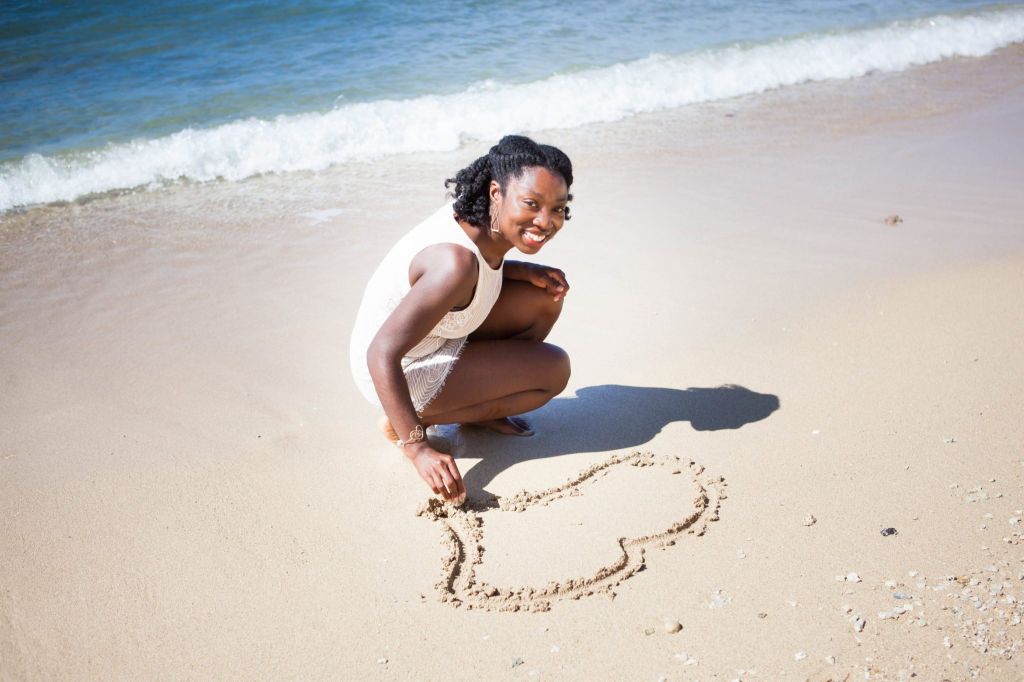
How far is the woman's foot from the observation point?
11.2 ft

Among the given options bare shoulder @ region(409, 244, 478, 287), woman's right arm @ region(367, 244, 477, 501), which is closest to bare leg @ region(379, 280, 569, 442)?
woman's right arm @ region(367, 244, 477, 501)

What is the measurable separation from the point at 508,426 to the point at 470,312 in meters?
0.57

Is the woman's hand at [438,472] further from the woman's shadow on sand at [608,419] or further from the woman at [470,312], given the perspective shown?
the woman's shadow on sand at [608,419]

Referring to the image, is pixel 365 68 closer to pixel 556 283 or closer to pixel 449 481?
pixel 556 283

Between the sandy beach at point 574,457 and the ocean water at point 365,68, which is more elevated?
the ocean water at point 365,68

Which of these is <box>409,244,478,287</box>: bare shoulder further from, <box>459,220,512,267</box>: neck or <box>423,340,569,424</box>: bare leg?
<box>423,340,569,424</box>: bare leg

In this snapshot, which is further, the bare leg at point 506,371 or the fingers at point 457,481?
the bare leg at point 506,371

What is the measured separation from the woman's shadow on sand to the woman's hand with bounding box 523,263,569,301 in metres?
0.49

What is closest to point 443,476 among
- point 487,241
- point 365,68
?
point 487,241

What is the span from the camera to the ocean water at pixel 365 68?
7.00 m

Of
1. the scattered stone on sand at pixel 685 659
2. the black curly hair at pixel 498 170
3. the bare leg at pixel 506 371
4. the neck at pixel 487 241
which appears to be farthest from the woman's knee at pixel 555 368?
the scattered stone on sand at pixel 685 659

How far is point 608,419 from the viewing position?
349 centimetres

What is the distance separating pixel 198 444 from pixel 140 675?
121 centimetres

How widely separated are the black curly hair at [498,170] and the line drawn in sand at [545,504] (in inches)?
37.5
